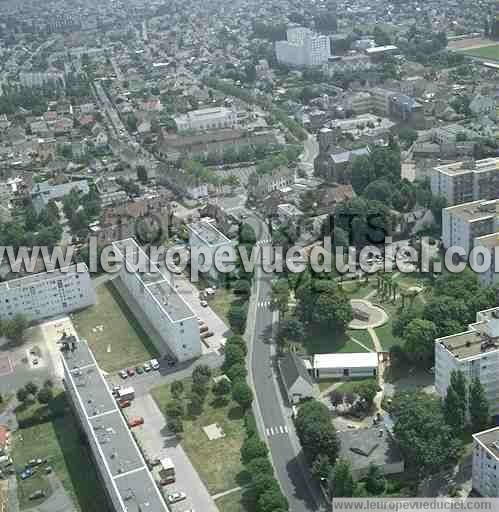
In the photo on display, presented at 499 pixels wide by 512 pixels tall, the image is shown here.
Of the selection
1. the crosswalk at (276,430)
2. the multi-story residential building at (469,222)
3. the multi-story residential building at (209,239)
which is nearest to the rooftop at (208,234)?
the multi-story residential building at (209,239)

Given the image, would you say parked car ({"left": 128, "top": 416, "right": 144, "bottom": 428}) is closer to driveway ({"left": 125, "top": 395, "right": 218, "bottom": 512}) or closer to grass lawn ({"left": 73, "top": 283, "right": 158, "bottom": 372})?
driveway ({"left": 125, "top": 395, "right": 218, "bottom": 512})

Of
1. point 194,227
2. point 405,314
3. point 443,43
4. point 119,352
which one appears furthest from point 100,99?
point 405,314

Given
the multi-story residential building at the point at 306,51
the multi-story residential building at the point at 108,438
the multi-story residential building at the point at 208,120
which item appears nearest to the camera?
the multi-story residential building at the point at 108,438

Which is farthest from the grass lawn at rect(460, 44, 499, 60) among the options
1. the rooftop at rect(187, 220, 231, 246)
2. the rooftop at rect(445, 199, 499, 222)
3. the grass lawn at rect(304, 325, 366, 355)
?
the grass lawn at rect(304, 325, 366, 355)

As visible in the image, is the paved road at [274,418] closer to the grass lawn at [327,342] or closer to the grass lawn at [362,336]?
the grass lawn at [327,342]

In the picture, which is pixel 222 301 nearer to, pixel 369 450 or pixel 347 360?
pixel 347 360

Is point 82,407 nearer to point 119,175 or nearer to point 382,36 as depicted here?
point 119,175

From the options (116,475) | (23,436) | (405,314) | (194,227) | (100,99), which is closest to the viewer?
(116,475)

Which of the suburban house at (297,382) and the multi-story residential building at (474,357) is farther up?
the multi-story residential building at (474,357)
